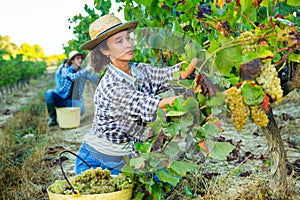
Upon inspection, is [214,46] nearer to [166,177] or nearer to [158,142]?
[158,142]

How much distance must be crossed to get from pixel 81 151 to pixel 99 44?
31.1 inches

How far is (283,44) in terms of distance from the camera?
72.8 inches

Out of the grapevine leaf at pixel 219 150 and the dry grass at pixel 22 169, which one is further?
the dry grass at pixel 22 169

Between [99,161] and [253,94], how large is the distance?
59.4 inches

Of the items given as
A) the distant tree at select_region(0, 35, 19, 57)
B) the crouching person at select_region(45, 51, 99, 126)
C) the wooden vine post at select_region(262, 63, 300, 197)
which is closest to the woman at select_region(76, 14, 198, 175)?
the wooden vine post at select_region(262, 63, 300, 197)

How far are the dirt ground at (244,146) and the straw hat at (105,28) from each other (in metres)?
0.46

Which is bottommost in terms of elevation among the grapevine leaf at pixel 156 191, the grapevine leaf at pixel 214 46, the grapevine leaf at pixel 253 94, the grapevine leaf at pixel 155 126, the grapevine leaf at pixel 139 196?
the grapevine leaf at pixel 139 196

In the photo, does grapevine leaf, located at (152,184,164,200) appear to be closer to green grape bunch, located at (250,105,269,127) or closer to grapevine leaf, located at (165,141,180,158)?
grapevine leaf, located at (165,141,180,158)

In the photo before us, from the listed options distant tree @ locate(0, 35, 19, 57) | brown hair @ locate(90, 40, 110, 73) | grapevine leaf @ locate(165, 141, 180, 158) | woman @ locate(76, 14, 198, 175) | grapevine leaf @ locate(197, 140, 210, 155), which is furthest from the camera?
distant tree @ locate(0, 35, 19, 57)

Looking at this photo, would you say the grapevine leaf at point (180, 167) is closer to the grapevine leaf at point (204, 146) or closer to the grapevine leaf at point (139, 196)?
the grapevine leaf at point (204, 146)

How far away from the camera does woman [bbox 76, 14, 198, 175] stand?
223 cm

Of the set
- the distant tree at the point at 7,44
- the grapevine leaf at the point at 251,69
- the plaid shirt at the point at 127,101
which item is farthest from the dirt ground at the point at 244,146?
the distant tree at the point at 7,44

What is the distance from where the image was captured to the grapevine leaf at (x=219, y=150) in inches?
69.0

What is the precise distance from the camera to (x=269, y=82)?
1.60 metres
